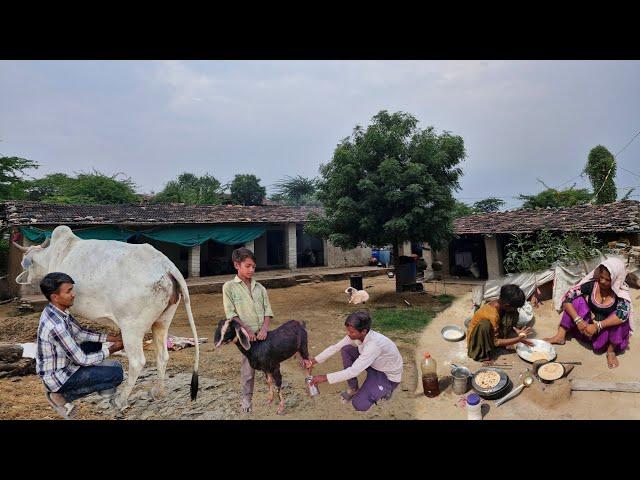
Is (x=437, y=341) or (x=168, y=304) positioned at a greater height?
(x=168, y=304)

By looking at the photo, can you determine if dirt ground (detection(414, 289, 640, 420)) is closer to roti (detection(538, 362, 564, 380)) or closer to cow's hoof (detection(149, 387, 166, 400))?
roti (detection(538, 362, 564, 380))

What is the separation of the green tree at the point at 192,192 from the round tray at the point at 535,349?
1808 centimetres

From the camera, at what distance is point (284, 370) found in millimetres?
3441

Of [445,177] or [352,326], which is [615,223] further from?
[352,326]

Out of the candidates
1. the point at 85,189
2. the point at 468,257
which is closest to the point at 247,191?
the point at 85,189

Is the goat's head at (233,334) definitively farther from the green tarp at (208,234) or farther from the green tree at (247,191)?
the green tree at (247,191)

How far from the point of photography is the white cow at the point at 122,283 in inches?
117

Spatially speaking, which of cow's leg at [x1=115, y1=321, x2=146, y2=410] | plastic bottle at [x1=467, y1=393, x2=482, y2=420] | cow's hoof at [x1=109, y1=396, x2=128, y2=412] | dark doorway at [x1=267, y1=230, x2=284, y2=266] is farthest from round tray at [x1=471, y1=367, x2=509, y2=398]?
dark doorway at [x1=267, y1=230, x2=284, y2=266]

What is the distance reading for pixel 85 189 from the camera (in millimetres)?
15359

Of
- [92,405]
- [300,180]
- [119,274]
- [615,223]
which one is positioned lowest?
[92,405]

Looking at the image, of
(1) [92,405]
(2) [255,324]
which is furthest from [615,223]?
(1) [92,405]

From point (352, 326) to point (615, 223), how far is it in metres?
9.96

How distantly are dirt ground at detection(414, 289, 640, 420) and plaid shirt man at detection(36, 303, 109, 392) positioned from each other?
10.1ft

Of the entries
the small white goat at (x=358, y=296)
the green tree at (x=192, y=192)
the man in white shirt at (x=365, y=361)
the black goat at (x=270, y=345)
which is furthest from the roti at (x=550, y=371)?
the green tree at (x=192, y=192)
